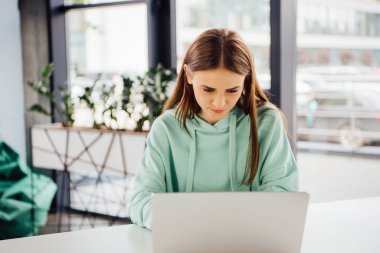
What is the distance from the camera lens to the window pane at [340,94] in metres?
2.88

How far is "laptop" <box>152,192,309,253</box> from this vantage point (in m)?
0.99

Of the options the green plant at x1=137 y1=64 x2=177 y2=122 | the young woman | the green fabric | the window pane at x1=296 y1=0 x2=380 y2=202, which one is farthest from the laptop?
the green fabric

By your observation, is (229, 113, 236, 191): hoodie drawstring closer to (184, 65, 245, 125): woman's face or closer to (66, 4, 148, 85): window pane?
(184, 65, 245, 125): woman's face

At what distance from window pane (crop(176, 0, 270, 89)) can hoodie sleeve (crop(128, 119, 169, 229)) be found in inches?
53.4

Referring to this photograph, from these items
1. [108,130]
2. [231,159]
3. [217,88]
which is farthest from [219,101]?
[108,130]

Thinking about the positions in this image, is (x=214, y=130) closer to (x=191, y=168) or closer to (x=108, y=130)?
(x=191, y=168)

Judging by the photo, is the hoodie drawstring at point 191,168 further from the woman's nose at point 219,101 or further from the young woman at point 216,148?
the woman's nose at point 219,101

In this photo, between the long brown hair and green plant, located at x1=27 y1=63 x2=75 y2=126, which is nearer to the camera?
the long brown hair

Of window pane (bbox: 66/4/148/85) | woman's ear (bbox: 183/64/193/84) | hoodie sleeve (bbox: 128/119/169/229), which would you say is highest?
window pane (bbox: 66/4/148/85)

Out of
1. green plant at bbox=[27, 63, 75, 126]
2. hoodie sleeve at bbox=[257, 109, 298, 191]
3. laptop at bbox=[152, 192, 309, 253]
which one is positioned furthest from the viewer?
green plant at bbox=[27, 63, 75, 126]

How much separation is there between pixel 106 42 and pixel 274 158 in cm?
283

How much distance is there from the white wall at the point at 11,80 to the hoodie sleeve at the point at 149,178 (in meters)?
2.84

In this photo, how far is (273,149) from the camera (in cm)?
151

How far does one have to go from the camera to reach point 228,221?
1002mm
